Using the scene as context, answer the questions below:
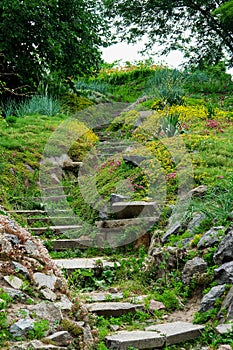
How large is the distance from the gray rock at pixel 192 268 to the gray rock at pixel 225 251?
0.18 metres

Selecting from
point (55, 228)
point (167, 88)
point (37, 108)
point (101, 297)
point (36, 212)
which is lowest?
point (101, 297)

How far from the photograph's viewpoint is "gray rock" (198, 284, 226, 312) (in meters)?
4.61

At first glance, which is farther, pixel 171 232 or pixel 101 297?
pixel 171 232

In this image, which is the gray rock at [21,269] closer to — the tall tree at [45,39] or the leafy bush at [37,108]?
the leafy bush at [37,108]

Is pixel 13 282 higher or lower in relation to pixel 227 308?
higher

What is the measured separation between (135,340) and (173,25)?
15492 mm

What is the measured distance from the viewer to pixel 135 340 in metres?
4.03

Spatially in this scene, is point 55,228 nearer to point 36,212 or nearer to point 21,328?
point 36,212

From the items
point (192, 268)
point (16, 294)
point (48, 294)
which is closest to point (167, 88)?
point (192, 268)

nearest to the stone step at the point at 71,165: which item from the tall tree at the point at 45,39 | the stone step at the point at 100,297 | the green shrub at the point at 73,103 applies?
the tall tree at the point at 45,39

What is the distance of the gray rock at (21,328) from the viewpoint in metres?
3.42

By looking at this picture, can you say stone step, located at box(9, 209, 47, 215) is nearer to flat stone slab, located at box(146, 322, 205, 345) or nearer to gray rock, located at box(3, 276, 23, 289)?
gray rock, located at box(3, 276, 23, 289)

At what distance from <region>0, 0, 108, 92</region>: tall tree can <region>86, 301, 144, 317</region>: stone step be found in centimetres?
834

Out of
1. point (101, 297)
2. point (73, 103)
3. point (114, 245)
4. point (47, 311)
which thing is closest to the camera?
point (47, 311)
